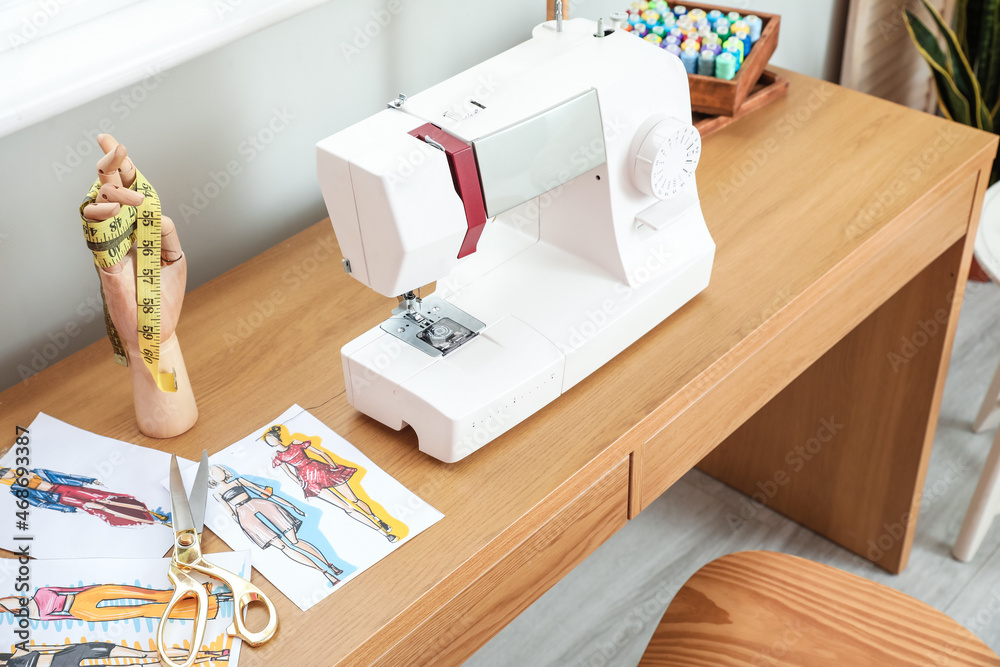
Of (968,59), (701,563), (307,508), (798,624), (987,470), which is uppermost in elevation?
(307,508)

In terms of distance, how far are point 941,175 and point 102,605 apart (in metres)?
1.19

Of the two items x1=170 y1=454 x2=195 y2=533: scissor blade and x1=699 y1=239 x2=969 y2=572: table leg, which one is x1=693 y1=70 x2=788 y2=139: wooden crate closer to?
x1=699 y1=239 x2=969 y2=572: table leg

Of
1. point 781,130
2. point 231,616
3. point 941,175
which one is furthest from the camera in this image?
point 781,130

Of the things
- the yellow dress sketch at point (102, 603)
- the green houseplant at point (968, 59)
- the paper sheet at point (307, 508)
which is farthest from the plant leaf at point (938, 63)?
the yellow dress sketch at point (102, 603)

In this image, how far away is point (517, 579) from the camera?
93 centimetres

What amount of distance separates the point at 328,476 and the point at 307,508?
0.04 meters

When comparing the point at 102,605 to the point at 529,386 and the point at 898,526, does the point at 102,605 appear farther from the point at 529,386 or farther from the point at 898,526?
the point at 898,526

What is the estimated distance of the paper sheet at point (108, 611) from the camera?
0.79m

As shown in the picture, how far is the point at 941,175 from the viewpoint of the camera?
1.31 metres

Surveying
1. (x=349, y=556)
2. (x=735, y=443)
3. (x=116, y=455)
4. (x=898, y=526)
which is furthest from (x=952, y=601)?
(x=116, y=455)

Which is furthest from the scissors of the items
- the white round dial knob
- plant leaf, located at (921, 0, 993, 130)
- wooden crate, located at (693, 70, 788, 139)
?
plant leaf, located at (921, 0, 993, 130)

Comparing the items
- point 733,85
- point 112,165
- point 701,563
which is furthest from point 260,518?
point 701,563

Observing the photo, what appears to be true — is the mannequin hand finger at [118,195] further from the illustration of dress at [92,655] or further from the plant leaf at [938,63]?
the plant leaf at [938,63]

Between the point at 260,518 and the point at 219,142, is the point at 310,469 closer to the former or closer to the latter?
the point at 260,518
